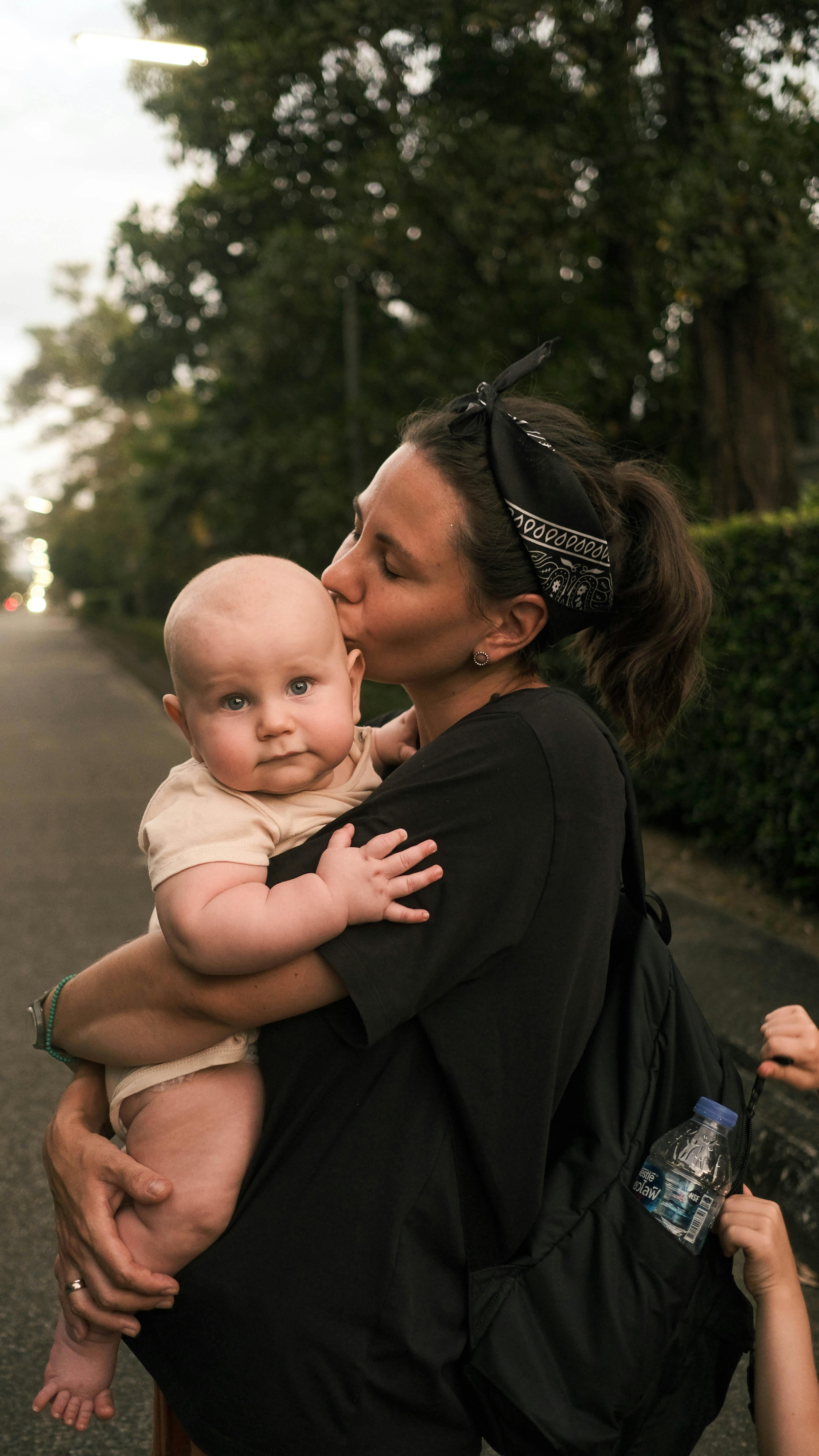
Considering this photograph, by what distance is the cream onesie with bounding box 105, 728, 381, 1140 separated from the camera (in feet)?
4.85

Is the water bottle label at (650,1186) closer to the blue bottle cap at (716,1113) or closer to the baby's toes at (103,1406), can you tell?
the blue bottle cap at (716,1113)

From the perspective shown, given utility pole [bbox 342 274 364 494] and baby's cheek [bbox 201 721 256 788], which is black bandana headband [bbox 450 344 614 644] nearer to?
baby's cheek [bbox 201 721 256 788]

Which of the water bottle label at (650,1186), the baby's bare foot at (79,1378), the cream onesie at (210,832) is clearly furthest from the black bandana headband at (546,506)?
the baby's bare foot at (79,1378)

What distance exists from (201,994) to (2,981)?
182 inches

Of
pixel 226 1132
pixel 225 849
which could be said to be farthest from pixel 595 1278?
pixel 225 849

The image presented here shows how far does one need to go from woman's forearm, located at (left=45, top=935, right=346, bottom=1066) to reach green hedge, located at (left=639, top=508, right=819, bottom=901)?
422 centimetres

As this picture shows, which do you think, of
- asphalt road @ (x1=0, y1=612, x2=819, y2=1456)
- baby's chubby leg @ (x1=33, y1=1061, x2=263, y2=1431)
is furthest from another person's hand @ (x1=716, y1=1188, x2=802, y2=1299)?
asphalt road @ (x1=0, y1=612, x2=819, y2=1456)

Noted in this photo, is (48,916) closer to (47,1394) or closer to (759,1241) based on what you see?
(47,1394)

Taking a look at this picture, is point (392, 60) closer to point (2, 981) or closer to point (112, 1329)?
point (2, 981)

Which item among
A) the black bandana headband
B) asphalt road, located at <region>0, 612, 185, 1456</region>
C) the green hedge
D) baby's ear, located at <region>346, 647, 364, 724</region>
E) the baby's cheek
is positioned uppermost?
the black bandana headband

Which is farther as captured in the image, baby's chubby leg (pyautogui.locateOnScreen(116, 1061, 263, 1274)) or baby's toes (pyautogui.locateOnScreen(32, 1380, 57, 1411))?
baby's toes (pyautogui.locateOnScreen(32, 1380, 57, 1411))

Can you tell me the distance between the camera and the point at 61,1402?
1646 millimetres

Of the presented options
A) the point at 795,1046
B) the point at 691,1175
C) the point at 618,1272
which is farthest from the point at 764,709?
the point at 618,1272

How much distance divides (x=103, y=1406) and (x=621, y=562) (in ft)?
4.71
